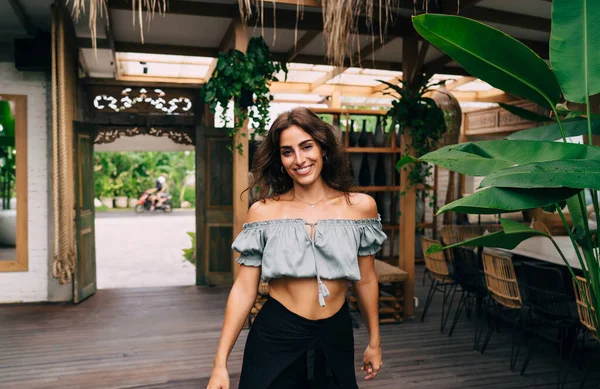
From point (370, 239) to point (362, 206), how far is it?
4.9 inches

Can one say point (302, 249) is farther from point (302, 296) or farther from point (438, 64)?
point (438, 64)

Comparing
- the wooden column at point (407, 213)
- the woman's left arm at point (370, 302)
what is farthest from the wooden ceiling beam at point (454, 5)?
the woman's left arm at point (370, 302)

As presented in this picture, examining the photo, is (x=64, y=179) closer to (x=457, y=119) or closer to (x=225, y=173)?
(x=225, y=173)

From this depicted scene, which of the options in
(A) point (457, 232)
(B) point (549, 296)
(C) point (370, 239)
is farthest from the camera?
(A) point (457, 232)

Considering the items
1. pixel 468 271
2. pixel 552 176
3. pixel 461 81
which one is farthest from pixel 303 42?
pixel 552 176

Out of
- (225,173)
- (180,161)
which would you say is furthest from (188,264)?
(180,161)

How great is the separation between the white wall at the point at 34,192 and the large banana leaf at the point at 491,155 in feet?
16.9

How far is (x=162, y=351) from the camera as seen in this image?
14.0 feet

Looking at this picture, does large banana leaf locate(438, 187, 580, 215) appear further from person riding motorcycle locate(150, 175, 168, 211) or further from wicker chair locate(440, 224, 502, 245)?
person riding motorcycle locate(150, 175, 168, 211)

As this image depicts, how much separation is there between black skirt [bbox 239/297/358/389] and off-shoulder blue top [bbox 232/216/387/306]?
12 cm

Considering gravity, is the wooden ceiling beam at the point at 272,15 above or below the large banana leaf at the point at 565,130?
above

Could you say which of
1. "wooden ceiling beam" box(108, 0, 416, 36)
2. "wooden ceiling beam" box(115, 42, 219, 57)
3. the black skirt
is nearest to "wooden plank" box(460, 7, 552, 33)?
"wooden ceiling beam" box(108, 0, 416, 36)

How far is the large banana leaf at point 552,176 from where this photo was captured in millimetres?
1370

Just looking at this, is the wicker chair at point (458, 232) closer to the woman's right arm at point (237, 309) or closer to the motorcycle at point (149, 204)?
the woman's right arm at point (237, 309)
